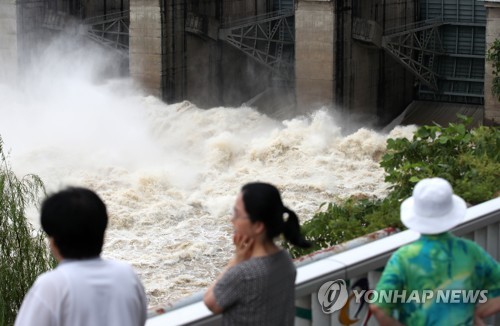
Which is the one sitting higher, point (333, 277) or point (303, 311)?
point (333, 277)

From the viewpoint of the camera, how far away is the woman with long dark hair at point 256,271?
14.1 feet

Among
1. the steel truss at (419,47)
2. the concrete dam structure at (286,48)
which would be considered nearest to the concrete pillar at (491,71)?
the concrete dam structure at (286,48)

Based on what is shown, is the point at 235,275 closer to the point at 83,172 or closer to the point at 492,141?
the point at 492,141

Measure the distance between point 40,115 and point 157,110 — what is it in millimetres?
3105

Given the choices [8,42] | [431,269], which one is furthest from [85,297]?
[8,42]

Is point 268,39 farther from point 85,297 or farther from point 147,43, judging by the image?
point 85,297

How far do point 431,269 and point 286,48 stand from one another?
74.7 feet

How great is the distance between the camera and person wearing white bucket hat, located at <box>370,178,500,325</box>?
4387 mm

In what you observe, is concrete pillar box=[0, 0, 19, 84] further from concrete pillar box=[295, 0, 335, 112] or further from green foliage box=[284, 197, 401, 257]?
green foliage box=[284, 197, 401, 257]

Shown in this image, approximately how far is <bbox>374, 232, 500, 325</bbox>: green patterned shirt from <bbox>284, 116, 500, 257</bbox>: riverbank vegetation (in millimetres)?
3071

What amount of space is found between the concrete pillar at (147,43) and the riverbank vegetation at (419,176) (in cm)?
1638

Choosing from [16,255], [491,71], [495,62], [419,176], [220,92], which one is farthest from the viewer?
[220,92]

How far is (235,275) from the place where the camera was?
4.29 m

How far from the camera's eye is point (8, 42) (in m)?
28.4
